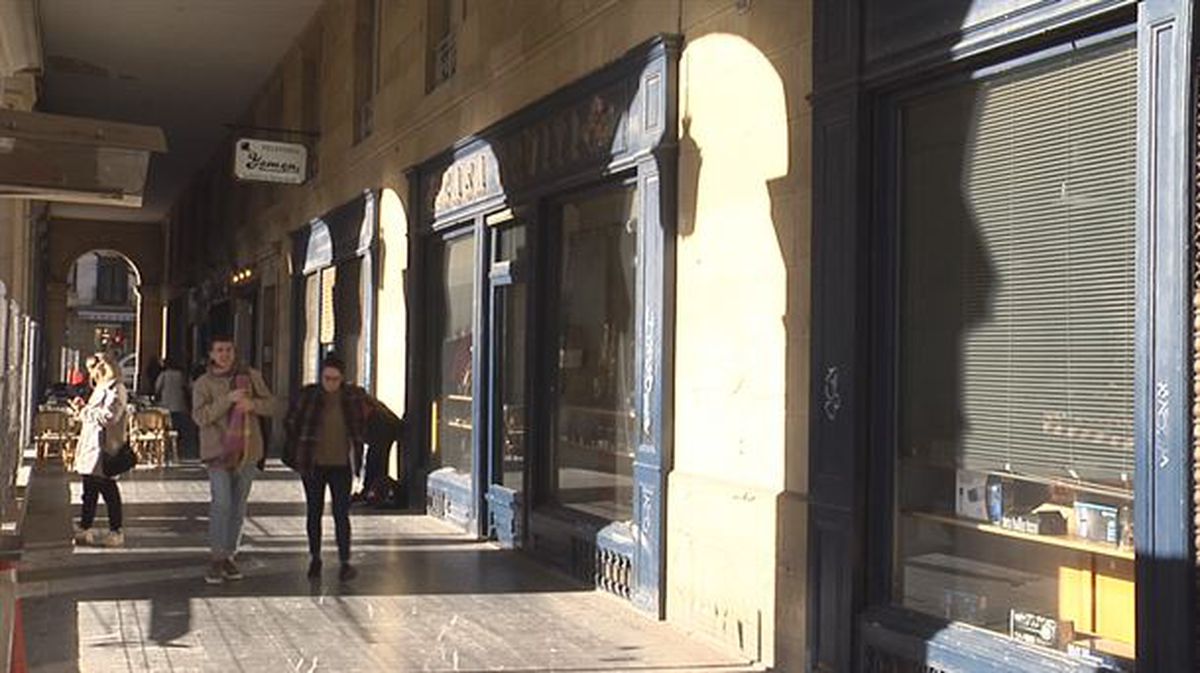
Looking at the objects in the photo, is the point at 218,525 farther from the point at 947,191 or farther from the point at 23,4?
the point at 23,4

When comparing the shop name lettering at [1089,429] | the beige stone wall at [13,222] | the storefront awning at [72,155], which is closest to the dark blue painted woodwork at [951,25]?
the shop name lettering at [1089,429]

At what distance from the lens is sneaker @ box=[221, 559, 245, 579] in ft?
28.6

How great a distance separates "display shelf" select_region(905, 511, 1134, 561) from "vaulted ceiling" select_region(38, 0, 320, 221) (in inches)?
576

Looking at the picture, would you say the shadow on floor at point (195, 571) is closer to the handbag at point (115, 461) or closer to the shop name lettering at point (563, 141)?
the handbag at point (115, 461)

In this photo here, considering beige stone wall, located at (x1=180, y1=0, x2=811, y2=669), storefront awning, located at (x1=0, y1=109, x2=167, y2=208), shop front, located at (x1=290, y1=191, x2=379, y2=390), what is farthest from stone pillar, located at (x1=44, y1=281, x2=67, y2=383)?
storefront awning, located at (x1=0, y1=109, x2=167, y2=208)

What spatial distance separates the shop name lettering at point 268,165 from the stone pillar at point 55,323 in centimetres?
2575

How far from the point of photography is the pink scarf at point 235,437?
27.6ft

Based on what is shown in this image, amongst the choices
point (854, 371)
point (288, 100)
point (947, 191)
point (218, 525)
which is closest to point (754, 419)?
point (854, 371)

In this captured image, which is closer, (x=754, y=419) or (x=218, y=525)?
(x=754, y=419)

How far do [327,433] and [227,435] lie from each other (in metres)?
0.66

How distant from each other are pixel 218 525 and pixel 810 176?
4.78m

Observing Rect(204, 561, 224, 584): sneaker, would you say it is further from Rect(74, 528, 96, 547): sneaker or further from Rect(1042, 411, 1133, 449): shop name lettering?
Rect(1042, 411, 1133, 449): shop name lettering

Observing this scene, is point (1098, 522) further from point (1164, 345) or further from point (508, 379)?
point (508, 379)

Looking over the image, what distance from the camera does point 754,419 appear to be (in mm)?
6840
